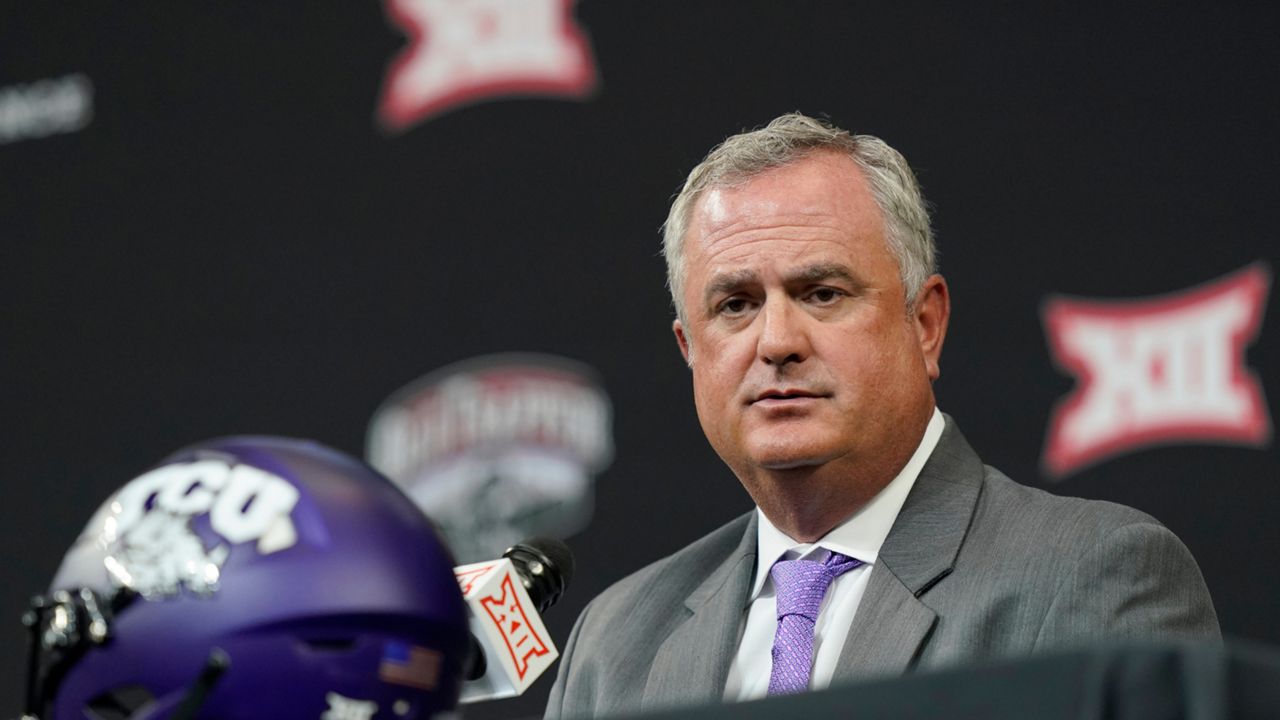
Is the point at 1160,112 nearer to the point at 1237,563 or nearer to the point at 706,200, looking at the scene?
the point at 1237,563

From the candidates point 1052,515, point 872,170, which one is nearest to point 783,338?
point 872,170

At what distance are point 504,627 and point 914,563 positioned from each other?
515 mm

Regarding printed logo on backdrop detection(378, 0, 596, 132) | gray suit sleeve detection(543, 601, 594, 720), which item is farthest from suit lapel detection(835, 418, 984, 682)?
printed logo on backdrop detection(378, 0, 596, 132)

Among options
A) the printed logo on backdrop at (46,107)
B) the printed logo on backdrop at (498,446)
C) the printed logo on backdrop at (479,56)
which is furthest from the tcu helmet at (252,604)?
the printed logo on backdrop at (46,107)

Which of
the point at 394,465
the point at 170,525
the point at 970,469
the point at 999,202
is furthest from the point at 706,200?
the point at 394,465

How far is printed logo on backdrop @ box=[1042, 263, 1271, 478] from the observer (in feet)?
7.75

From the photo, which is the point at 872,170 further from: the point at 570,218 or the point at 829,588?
the point at 570,218

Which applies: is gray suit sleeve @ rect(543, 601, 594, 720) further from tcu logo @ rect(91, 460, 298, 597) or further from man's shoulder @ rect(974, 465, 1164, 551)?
tcu logo @ rect(91, 460, 298, 597)

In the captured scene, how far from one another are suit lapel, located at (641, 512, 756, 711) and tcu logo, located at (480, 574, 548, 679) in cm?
37

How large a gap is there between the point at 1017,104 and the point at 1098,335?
406 mm

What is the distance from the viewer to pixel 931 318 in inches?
77.7

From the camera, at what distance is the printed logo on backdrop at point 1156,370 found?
7.75 feet

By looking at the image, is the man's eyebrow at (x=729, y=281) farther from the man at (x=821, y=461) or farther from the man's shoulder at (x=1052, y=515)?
the man's shoulder at (x=1052, y=515)

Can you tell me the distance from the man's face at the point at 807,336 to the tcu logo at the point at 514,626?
46cm
